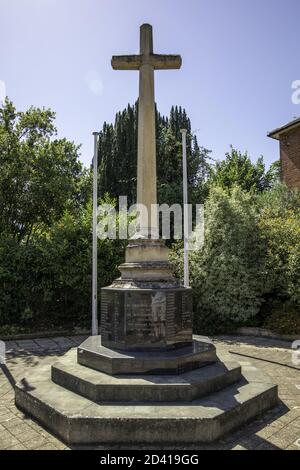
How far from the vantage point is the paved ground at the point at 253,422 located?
3.86m

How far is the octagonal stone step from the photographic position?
192 inches

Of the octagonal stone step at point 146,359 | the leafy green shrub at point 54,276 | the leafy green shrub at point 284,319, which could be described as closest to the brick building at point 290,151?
the leafy green shrub at point 284,319

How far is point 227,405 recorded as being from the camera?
167 inches

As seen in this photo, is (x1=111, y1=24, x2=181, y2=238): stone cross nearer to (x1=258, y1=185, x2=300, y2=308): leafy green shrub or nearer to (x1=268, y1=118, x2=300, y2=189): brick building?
(x1=258, y1=185, x2=300, y2=308): leafy green shrub

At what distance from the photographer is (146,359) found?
16.1ft

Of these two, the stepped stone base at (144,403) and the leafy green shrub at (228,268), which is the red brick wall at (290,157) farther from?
the stepped stone base at (144,403)

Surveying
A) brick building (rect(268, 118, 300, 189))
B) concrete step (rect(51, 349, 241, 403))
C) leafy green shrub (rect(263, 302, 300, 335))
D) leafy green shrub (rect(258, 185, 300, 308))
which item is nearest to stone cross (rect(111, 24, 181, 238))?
concrete step (rect(51, 349, 241, 403))

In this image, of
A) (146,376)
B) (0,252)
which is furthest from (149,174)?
(0,252)

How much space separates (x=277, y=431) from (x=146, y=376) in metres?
1.70

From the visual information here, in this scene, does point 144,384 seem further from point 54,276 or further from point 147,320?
point 54,276

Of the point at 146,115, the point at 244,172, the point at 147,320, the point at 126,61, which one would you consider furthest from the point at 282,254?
the point at 244,172

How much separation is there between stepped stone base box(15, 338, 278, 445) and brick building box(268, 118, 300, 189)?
47.1 feet
